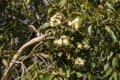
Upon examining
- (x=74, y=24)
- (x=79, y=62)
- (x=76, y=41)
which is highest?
(x=74, y=24)

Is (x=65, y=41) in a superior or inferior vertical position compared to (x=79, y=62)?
superior

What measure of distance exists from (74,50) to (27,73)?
49 cm

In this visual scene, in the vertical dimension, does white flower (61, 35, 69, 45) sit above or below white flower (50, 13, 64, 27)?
below

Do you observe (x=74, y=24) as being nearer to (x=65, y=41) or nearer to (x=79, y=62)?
(x=65, y=41)

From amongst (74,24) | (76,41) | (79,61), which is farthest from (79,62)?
(74,24)

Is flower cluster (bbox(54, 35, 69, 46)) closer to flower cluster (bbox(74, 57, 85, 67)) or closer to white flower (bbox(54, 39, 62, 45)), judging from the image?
white flower (bbox(54, 39, 62, 45))

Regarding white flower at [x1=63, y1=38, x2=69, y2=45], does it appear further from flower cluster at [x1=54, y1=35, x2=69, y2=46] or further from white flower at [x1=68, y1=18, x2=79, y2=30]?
white flower at [x1=68, y1=18, x2=79, y2=30]

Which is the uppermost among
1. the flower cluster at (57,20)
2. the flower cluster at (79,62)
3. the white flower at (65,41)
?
the flower cluster at (57,20)

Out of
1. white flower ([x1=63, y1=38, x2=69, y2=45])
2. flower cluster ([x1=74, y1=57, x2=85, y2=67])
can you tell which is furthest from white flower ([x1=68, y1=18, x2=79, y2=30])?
flower cluster ([x1=74, y1=57, x2=85, y2=67])

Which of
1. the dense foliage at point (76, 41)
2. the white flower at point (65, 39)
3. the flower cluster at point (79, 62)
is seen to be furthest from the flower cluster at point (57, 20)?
the flower cluster at point (79, 62)

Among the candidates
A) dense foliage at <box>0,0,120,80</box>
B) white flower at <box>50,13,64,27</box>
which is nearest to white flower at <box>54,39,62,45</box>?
dense foliage at <box>0,0,120,80</box>

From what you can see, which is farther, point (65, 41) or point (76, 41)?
point (76, 41)

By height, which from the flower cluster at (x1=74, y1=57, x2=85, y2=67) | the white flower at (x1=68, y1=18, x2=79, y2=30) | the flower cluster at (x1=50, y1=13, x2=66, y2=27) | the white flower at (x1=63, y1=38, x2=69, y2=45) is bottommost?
the flower cluster at (x1=74, y1=57, x2=85, y2=67)

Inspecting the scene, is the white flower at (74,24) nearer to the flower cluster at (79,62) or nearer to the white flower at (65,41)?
the white flower at (65,41)
